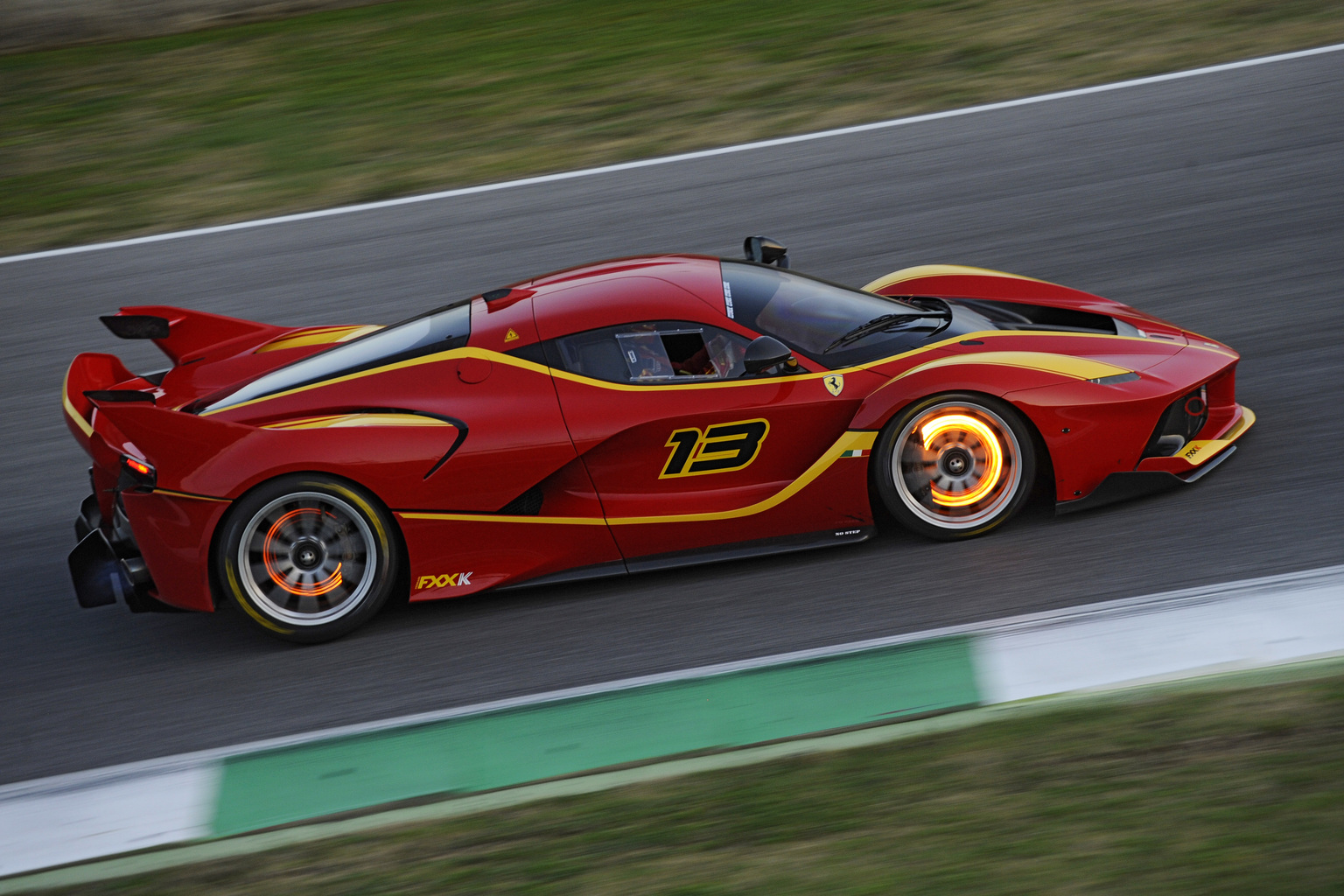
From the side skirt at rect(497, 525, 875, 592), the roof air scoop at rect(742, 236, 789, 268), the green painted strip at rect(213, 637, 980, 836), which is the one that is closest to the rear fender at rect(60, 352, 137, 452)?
the green painted strip at rect(213, 637, 980, 836)

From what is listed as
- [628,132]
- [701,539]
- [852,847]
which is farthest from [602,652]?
[628,132]

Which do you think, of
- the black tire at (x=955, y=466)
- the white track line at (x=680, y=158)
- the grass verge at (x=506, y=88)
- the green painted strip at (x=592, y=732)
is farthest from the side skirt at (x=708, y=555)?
the grass verge at (x=506, y=88)

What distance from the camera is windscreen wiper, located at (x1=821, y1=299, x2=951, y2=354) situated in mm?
5180

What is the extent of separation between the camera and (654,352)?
5031mm

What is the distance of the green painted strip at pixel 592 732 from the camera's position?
13.5ft

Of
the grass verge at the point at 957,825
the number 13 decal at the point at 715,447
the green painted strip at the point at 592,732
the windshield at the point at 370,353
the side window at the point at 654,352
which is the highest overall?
the windshield at the point at 370,353

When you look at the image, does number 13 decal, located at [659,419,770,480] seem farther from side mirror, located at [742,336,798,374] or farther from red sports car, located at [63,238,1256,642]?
side mirror, located at [742,336,798,374]

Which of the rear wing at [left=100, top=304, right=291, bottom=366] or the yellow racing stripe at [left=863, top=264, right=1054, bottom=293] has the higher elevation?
the rear wing at [left=100, top=304, right=291, bottom=366]

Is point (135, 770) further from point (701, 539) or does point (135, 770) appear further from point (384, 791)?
point (701, 539)

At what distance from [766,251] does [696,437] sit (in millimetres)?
1499

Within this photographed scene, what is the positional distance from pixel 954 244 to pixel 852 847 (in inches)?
218

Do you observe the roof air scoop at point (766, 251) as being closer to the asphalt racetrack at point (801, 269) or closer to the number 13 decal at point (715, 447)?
the number 13 decal at point (715, 447)

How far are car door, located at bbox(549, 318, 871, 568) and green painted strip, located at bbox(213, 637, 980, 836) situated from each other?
71 cm

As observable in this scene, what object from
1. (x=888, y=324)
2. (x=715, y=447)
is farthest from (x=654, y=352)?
(x=888, y=324)
